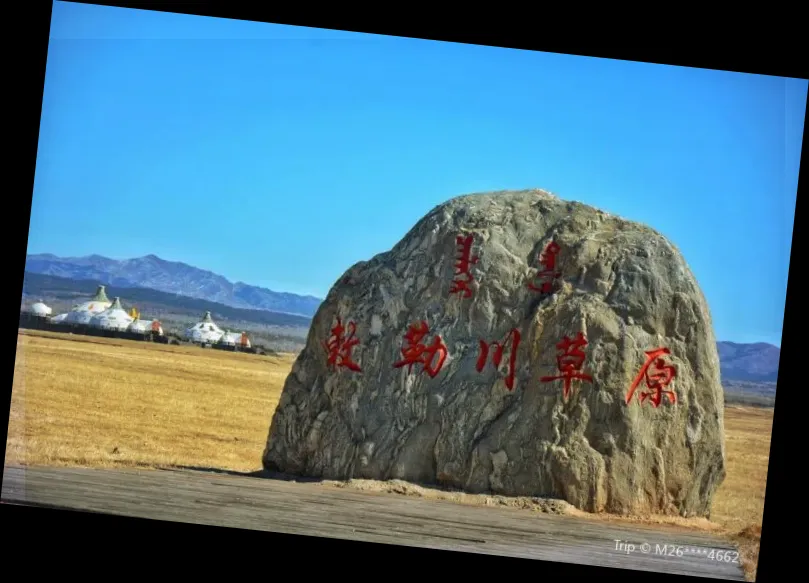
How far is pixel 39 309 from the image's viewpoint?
Answer: 13.3 m

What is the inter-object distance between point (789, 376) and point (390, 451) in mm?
2899

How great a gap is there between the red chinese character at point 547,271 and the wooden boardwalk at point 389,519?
1727mm

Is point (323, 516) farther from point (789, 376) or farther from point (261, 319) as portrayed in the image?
point (261, 319)

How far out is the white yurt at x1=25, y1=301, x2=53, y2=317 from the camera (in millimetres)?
13125

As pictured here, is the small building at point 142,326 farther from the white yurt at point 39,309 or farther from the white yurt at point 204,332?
the white yurt at point 39,309

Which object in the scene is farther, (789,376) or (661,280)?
(661,280)

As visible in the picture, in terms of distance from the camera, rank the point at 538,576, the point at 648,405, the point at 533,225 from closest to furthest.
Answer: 1. the point at 538,576
2. the point at 648,405
3. the point at 533,225

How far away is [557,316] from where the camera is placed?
26.6 ft

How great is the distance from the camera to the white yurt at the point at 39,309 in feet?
43.1

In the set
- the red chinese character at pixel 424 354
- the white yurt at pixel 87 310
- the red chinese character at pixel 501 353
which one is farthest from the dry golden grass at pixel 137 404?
the red chinese character at pixel 501 353

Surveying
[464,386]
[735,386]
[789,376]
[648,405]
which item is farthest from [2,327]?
[735,386]

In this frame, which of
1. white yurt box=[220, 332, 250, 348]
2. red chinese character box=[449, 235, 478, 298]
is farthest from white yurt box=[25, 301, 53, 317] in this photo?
red chinese character box=[449, 235, 478, 298]

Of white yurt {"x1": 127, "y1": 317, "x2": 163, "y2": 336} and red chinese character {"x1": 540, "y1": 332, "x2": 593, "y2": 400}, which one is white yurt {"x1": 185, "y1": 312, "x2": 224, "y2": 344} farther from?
red chinese character {"x1": 540, "y1": 332, "x2": 593, "y2": 400}

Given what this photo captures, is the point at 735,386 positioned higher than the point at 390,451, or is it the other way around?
the point at 735,386
